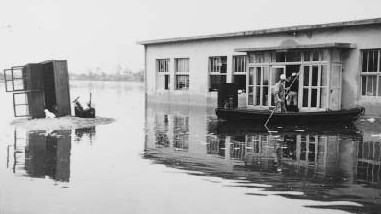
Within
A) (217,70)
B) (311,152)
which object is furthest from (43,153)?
(217,70)

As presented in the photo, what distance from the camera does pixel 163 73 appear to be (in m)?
30.5

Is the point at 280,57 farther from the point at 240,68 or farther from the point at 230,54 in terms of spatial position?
the point at 230,54

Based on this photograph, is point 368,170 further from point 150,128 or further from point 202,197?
point 150,128

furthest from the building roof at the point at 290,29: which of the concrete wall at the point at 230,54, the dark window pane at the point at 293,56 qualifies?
the dark window pane at the point at 293,56

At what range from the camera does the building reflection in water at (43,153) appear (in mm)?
8758

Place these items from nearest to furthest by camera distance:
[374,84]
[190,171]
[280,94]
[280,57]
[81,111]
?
[190,171] → [280,94] → [81,111] → [374,84] → [280,57]

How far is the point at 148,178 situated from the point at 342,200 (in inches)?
131

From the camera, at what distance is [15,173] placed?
8.62 metres

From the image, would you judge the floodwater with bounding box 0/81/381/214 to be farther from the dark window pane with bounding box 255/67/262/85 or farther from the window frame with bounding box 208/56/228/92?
the window frame with bounding box 208/56/228/92

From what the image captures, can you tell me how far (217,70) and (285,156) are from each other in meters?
16.1

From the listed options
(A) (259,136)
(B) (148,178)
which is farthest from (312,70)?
(B) (148,178)

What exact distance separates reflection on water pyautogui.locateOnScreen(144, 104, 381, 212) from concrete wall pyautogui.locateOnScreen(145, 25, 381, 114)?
3265 mm

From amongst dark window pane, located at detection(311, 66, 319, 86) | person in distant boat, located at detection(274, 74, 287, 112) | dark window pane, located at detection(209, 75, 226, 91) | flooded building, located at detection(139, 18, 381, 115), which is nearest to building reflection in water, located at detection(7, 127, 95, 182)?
person in distant boat, located at detection(274, 74, 287, 112)

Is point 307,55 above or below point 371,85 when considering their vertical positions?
above
